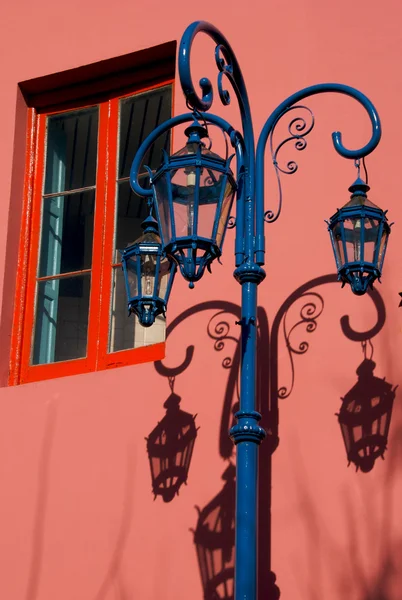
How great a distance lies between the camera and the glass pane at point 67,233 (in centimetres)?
600

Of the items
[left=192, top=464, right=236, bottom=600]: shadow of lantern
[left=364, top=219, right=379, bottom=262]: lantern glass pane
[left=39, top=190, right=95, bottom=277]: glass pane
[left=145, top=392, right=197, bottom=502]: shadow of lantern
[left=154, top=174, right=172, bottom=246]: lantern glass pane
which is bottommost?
[left=192, top=464, right=236, bottom=600]: shadow of lantern

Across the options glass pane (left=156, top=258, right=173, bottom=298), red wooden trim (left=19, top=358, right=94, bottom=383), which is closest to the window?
red wooden trim (left=19, top=358, right=94, bottom=383)

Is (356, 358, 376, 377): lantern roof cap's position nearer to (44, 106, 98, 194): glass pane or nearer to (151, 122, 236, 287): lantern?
(151, 122, 236, 287): lantern

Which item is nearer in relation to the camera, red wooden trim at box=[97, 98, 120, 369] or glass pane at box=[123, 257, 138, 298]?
glass pane at box=[123, 257, 138, 298]

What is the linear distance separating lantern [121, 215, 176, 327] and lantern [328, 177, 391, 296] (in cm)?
69

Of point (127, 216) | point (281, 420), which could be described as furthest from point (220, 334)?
point (127, 216)

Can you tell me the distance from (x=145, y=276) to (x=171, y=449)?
3.07 feet

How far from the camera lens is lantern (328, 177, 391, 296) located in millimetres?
4344

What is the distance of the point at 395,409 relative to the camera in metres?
4.72

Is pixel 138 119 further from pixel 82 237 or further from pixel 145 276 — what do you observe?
pixel 145 276

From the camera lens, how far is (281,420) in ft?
16.1

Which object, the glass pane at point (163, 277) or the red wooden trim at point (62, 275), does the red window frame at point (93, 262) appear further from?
the glass pane at point (163, 277)

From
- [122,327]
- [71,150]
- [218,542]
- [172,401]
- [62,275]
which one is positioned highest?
[71,150]

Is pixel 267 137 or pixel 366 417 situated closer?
pixel 267 137
